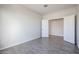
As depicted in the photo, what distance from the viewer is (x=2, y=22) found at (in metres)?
4.16

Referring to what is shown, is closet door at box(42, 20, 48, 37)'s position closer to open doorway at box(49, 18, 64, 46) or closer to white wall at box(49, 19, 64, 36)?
open doorway at box(49, 18, 64, 46)

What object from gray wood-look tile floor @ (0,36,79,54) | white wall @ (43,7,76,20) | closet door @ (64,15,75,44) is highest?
white wall @ (43,7,76,20)

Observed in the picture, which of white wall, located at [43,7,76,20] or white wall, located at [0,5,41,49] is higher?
white wall, located at [43,7,76,20]

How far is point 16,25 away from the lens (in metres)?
5.17

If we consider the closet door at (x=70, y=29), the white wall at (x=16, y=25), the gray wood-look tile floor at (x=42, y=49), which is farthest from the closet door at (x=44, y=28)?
the gray wood-look tile floor at (x=42, y=49)

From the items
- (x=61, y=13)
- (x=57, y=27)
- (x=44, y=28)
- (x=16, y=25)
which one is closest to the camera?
(x=16, y=25)

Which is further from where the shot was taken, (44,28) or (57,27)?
(57,27)

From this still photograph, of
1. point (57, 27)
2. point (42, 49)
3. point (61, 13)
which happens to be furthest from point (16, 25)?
point (57, 27)

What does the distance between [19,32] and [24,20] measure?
3.34 ft

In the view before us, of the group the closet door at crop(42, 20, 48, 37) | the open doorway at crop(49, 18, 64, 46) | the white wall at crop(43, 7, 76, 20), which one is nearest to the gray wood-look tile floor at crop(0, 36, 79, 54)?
the white wall at crop(43, 7, 76, 20)

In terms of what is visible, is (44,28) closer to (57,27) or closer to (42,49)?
(57,27)

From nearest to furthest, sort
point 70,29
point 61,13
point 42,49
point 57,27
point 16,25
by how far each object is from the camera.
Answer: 1. point 42,49
2. point 16,25
3. point 70,29
4. point 61,13
5. point 57,27

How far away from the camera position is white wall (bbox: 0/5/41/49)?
4277 mm
